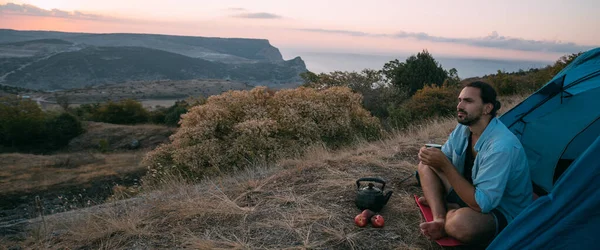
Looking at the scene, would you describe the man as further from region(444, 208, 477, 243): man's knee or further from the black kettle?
the black kettle

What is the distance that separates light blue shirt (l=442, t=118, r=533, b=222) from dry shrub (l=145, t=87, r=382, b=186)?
17.5 feet

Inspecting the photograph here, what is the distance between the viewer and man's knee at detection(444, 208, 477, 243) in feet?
8.91

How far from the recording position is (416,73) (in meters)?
19.9

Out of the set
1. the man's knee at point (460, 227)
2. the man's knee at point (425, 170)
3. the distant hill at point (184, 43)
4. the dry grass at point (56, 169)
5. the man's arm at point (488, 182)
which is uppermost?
the distant hill at point (184, 43)

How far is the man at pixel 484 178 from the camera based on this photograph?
2.60 metres

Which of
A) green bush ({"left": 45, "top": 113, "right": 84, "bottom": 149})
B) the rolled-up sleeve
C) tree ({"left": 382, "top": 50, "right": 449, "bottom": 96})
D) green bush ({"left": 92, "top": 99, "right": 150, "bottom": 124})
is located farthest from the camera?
green bush ({"left": 92, "top": 99, "right": 150, "bottom": 124})

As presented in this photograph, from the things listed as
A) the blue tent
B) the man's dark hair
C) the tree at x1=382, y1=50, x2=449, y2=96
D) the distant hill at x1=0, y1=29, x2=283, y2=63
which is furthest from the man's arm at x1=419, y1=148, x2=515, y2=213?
Answer: the distant hill at x1=0, y1=29, x2=283, y2=63

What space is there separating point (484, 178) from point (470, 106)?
1.92 ft

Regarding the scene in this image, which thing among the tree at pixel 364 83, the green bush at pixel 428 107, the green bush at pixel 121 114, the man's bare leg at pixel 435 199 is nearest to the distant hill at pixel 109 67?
the green bush at pixel 121 114

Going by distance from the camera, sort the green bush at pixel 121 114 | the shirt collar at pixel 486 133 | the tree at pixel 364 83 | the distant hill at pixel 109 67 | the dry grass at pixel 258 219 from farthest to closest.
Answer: the distant hill at pixel 109 67 → the green bush at pixel 121 114 → the tree at pixel 364 83 → the dry grass at pixel 258 219 → the shirt collar at pixel 486 133

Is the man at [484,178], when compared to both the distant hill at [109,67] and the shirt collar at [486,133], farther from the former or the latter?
the distant hill at [109,67]

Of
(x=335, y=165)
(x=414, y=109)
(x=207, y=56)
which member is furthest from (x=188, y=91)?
(x=207, y=56)

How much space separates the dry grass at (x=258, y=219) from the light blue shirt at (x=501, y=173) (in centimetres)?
73

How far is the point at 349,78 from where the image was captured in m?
18.9
